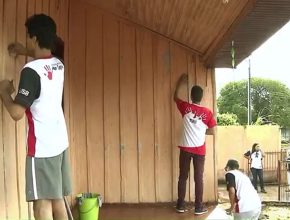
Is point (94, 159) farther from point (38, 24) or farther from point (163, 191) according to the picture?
point (38, 24)

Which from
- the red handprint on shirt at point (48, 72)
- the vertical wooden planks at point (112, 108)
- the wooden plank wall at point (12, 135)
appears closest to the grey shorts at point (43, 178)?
the red handprint on shirt at point (48, 72)

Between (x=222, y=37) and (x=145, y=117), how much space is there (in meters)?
1.59

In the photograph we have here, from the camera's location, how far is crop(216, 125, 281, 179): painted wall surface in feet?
48.9

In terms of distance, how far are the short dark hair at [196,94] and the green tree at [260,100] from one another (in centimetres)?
2723

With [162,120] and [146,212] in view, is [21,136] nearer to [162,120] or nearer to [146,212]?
[146,212]

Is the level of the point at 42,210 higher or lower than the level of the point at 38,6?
lower

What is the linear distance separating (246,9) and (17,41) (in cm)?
170

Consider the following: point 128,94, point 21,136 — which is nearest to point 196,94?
point 128,94

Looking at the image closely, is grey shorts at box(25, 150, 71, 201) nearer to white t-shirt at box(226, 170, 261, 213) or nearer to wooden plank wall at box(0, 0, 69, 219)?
wooden plank wall at box(0, 0, 69, 219)

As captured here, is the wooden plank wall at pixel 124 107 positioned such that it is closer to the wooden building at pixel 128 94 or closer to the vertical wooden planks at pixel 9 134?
the wooden building at pixel 128 94

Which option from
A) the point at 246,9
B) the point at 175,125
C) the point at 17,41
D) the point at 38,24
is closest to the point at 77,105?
the point at 175,125

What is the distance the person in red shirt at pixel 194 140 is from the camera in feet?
17.4

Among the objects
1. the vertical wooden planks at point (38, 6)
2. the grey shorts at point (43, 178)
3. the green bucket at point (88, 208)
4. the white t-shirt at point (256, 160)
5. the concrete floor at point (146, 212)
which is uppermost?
the vertical wooden planks at point (38, 6)

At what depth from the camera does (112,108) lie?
570cm
